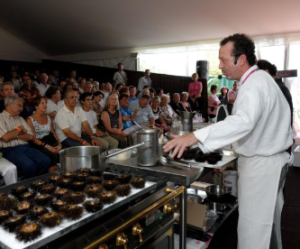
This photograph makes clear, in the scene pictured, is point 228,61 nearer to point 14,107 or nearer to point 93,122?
point 14,107

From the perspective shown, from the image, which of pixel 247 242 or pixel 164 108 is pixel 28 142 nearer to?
pixel 247 242

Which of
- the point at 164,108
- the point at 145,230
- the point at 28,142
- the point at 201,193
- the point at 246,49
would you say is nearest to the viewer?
the point at 145,230

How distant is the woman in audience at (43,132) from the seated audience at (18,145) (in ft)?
0.36

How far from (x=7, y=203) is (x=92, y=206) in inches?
10.0

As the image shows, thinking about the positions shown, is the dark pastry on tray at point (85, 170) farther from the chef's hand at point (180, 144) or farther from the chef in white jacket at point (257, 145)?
the chef in white jacket at point (257, 145)

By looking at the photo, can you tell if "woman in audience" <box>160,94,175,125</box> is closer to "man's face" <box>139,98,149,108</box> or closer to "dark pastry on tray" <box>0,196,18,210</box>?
"man's face" <box>139,98,149,108</box>

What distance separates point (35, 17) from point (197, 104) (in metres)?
4.54

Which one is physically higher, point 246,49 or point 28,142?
point 246,49

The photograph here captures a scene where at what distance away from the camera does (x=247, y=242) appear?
130 cm

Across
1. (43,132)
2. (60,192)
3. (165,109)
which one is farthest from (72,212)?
(165,109)

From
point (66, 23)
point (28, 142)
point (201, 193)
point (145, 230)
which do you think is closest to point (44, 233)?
point (145, 230)

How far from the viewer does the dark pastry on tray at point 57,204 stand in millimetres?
805

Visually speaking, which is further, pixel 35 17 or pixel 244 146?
pixel 35 17

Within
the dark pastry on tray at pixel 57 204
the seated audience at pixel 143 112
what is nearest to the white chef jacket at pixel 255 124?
the dark pastry on tray at pixel 57 204
